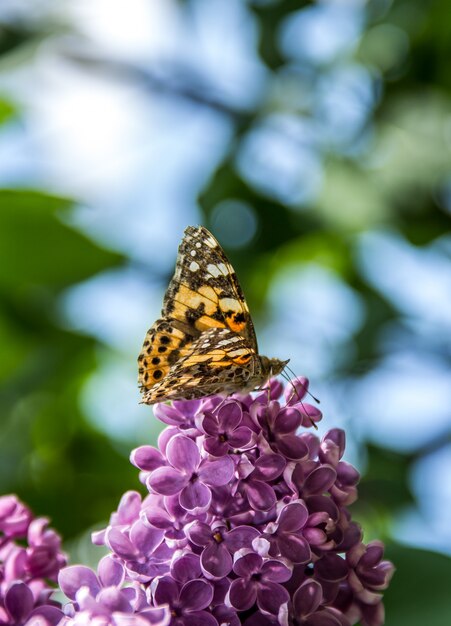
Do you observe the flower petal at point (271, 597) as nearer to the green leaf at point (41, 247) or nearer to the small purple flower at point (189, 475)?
the small purple flower at point (189, 475)

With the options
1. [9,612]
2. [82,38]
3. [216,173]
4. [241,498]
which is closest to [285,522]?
[241,498]

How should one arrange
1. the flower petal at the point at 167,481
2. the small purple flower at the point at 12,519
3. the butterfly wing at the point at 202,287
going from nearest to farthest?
the flower petal at the point at 167,481 < the small purple flower at the point at 12,519 < the butterfly wing at the point at 202,287

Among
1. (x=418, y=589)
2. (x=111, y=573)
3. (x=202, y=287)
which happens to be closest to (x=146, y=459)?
(x=111, y=573)

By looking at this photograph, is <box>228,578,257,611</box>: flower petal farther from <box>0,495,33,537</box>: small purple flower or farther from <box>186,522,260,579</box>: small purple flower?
<box>0,495,33,537</box>: small purple flower

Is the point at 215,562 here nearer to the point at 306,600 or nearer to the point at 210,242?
the point at 306,600

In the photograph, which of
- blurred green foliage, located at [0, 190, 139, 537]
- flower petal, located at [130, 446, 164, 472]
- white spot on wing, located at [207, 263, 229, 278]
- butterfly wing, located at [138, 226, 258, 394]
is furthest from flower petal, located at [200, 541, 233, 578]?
blurred green foliage, located at [0, 190, 139, 537]

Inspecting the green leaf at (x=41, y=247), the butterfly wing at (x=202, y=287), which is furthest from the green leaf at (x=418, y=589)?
the green leaf at (x=41, y=247)
